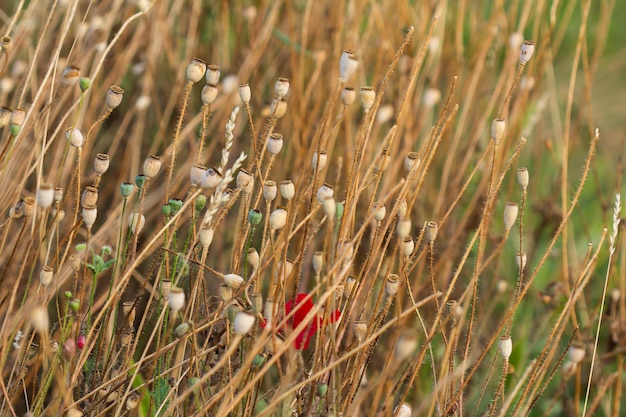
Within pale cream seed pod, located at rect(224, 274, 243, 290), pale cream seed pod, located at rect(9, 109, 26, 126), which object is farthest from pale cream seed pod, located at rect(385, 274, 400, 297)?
pale cream seed pod, located at rect(9, 109, 26, 126)

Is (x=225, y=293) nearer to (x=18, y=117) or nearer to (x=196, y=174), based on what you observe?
(x=196, y=174)

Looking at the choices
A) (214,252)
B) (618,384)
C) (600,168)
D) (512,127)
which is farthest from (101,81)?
(600,168)

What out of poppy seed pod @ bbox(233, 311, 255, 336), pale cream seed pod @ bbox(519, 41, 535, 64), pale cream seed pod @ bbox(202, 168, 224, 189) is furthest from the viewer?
pale cream seed pod @ bbox(519, 41, 535, 64)

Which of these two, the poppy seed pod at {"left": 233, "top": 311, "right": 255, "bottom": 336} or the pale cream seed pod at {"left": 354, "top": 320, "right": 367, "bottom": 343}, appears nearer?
the poppy seed pod at {"left": 233, "top": 311, "right": 255, "bottom": 336}

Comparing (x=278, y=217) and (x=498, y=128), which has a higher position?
(x=498, y=128)

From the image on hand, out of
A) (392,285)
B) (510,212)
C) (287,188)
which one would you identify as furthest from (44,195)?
(510,212)

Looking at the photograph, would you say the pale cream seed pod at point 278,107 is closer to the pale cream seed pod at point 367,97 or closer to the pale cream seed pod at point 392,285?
the pale cream seed pod at point 367,97

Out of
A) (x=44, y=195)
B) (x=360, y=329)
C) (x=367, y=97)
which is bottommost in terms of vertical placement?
(x=360, y=329)

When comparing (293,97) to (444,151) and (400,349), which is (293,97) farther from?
(400,349)

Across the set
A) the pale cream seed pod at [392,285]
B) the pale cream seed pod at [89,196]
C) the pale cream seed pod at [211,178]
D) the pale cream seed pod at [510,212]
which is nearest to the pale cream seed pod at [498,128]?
the pale cream seed pod at [510,212]

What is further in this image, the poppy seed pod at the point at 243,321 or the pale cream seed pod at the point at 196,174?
the pale cream seed pod at the point at 196,174

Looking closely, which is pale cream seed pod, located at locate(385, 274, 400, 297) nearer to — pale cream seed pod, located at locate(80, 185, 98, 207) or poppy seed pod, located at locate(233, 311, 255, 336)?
poppy seed pod, located at locate(233, 311, 255, 336)

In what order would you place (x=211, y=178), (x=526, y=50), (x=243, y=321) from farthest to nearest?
(x=526, y=50), (x=211, y=178), (x=243, y=321)
